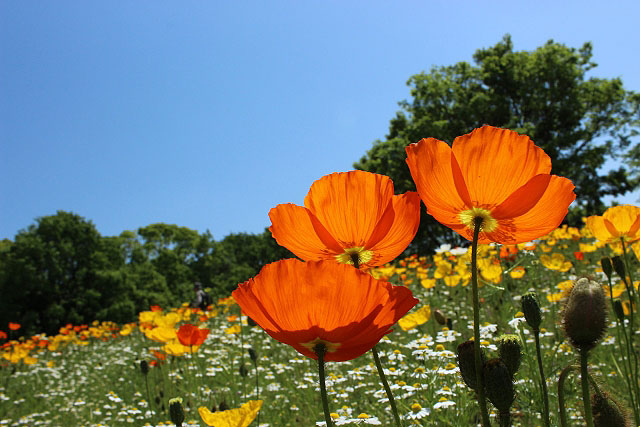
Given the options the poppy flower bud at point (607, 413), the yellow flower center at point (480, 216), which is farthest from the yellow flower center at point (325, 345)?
the poppy flower bud at point (607, 413)

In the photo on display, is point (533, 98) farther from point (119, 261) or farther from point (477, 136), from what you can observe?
point (477, 136)

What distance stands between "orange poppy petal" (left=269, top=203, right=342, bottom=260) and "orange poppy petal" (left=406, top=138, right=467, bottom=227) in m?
0.16

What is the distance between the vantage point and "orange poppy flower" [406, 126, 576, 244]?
2.05 feet

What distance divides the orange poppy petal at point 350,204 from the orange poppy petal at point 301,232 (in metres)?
0.02

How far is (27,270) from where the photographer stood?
19625mm

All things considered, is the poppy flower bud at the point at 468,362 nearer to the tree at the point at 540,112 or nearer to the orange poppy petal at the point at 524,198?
the orange poppy petal at the point at 524,198

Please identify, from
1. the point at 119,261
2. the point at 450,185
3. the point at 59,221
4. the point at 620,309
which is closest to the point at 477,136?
the point at 450,185

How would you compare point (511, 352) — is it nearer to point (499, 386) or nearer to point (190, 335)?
point (499, 386)

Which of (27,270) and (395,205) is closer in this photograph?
(395,205)

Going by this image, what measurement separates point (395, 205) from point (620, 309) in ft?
4.27

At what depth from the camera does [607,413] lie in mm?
700

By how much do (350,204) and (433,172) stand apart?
139mm

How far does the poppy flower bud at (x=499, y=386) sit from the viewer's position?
56 centimetres

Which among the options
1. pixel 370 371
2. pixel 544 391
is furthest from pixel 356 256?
pixel 370 371
